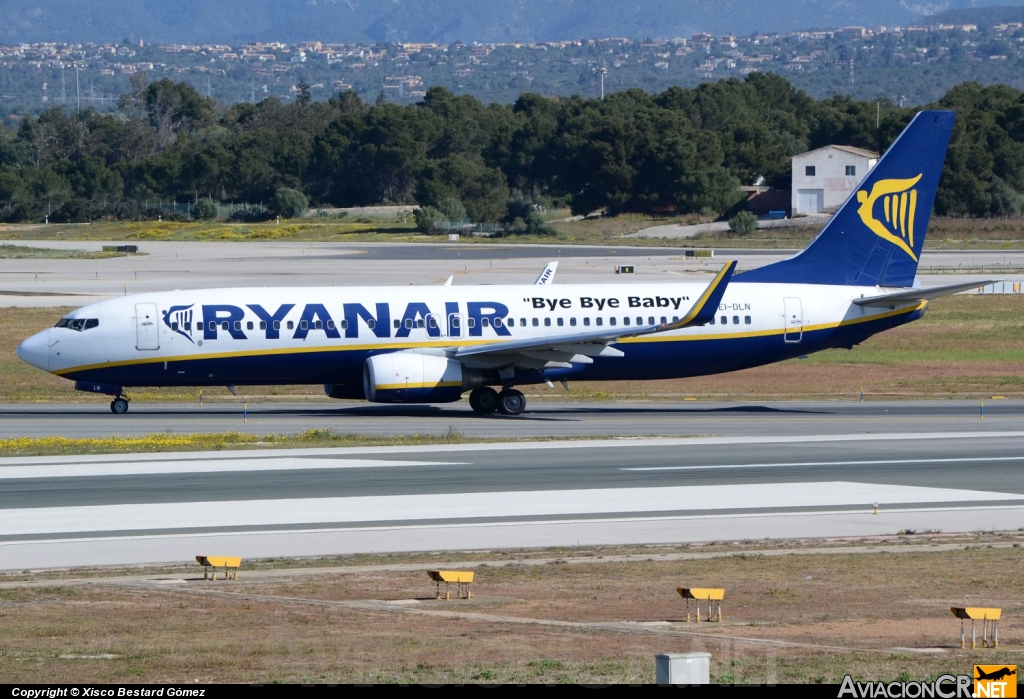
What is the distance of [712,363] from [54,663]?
30058mm

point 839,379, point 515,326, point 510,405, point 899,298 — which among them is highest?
point 899,298

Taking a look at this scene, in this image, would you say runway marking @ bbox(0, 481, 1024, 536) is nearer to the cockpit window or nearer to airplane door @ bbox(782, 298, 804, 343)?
airplane door @ bbox(782, 298, 804, 343)

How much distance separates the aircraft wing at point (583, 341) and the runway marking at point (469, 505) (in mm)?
11236

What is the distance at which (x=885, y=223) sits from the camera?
43125 millimetres

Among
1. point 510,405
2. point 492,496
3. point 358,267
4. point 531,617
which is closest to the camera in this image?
point 531,617

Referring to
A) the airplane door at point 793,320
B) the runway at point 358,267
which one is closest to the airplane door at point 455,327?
the airplane door at point 793,320

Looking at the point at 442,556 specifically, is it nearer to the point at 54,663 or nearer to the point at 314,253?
the point at 54,663

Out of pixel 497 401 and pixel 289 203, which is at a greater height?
pixel 289 203

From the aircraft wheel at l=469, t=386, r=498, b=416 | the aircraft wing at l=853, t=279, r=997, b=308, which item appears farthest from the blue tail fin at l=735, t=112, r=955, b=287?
the aircraft wheel at l=469, t=386, r=498, b=416

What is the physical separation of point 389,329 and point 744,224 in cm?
9767

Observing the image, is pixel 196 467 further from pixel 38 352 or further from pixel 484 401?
pixel 484 401

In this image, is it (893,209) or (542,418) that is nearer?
(542,418)

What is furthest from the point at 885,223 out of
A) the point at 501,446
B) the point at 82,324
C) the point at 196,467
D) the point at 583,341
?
the point at 82,324

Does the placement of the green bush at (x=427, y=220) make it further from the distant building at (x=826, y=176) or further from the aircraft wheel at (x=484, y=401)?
the aircraft wheel at (x=484, y=401)
